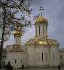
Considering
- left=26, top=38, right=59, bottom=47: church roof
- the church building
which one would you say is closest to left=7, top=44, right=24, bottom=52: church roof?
the church building

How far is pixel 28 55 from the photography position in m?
37.8

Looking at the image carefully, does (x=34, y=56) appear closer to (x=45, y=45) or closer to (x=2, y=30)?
(x=45, y=45)

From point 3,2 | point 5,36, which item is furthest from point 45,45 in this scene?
point 3,2

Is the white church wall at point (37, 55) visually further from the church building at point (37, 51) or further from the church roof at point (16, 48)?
the church roof at point (16, 48)

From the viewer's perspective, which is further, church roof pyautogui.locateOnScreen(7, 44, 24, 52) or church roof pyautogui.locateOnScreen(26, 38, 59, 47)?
church roof pyautogui.locateOnScreen(7, 44, 24, 52)

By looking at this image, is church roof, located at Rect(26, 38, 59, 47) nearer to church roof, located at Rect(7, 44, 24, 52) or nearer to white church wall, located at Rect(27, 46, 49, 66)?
white church wall, located at Rect(27, 46, 49, 66)

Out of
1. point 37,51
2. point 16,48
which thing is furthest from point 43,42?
point 16,48

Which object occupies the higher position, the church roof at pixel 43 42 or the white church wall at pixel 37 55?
the church roof at pixel 43 42

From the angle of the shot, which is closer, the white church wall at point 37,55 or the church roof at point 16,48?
the white church wall at point 37,55

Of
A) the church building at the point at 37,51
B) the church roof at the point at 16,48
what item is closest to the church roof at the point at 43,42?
the church building at the point at 37,51

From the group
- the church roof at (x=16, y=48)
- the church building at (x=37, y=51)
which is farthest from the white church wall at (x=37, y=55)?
the church roof at (x=16, y=48)

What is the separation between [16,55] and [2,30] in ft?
95.8

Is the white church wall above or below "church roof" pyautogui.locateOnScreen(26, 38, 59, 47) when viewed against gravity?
below

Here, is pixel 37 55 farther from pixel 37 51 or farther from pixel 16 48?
pixel 16 48
